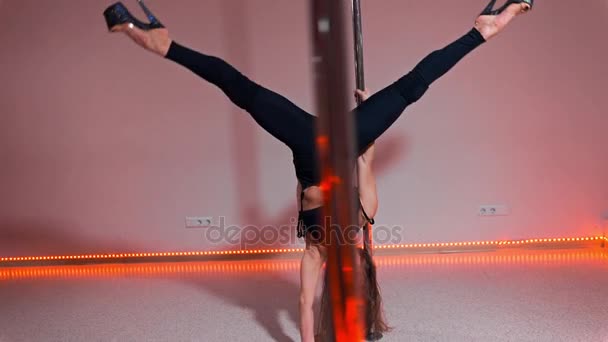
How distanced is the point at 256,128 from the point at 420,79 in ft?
6.41

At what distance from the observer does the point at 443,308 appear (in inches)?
113

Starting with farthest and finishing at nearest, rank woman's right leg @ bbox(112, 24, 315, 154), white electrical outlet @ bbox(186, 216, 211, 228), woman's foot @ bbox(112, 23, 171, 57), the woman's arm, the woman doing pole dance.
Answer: white electrical outlet @ bbox(186, 216, 211, 228), the woman's arm, the woman doing pole dance, woman's right leg @ bbox(112, 24, 315, 154), woman's foot @ bbox(112, 23, 171, 57)

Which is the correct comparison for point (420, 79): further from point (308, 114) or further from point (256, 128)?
point (256, 128)

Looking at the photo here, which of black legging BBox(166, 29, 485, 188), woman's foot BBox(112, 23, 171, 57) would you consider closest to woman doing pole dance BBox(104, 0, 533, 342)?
black legging BBox(166, 29, 485, 188)

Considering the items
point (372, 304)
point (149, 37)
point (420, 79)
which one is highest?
point (149, 37)

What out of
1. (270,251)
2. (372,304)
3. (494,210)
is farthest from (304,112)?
(494,210)

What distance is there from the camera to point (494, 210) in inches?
150

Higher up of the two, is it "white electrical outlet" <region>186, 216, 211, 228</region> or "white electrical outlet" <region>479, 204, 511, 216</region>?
"white electrical outlet" <region>186, 216, 211, 228</region>

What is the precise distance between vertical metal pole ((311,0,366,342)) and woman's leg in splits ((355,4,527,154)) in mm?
1506

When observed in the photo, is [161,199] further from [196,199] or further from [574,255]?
[574,255]

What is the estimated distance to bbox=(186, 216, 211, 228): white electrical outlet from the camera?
12.9 ft

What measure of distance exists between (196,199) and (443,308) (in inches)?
74.0

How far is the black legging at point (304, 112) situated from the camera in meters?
1.93

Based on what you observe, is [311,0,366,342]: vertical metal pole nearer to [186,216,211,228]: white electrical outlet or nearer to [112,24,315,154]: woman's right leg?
[112,24,315,154]: woman's right leg
